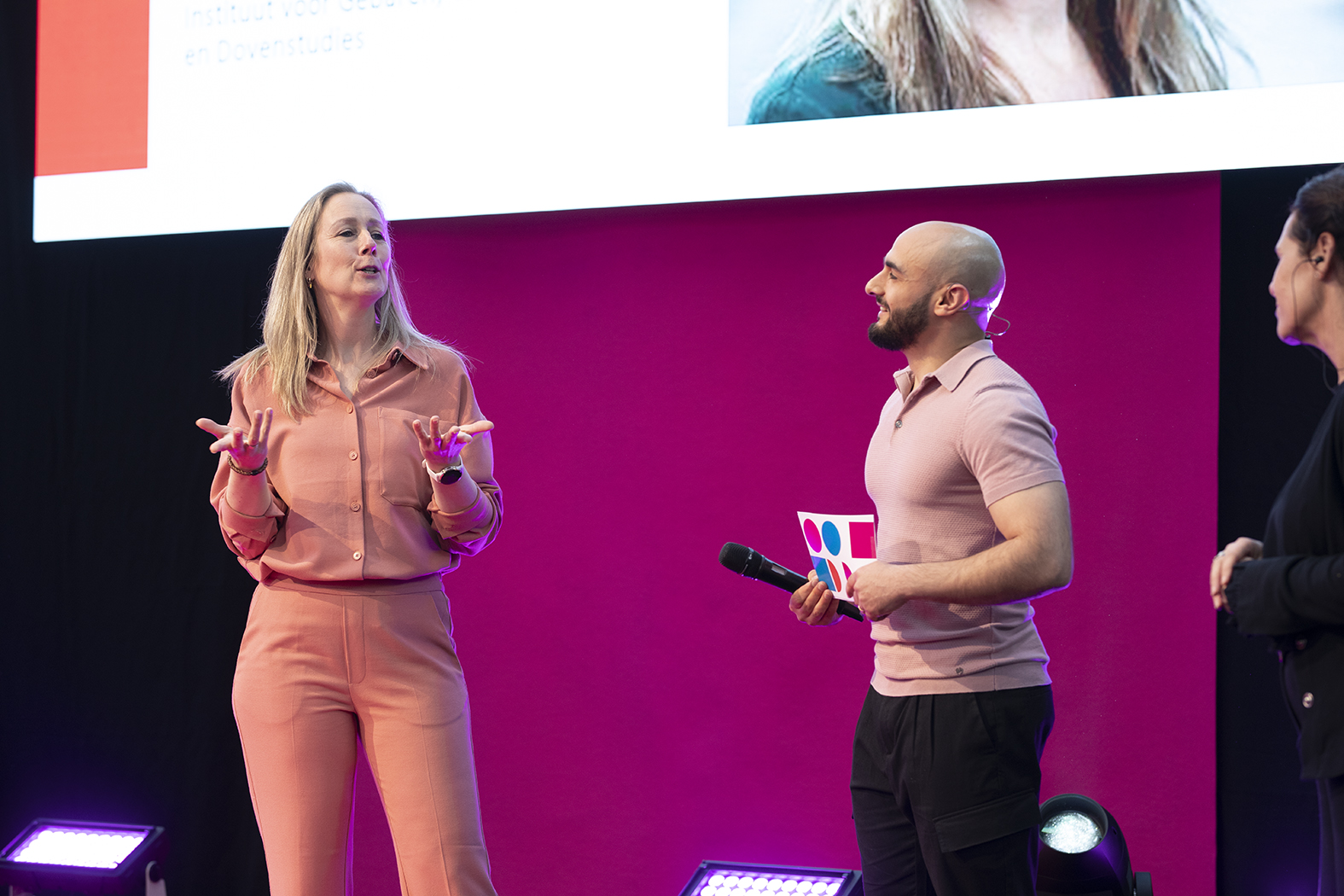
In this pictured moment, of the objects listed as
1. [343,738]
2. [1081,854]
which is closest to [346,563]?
[343,738]

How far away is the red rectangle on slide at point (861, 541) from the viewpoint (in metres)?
1.76

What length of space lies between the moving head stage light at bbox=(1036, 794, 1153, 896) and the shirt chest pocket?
138cm

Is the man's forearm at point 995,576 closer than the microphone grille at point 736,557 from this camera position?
Yes

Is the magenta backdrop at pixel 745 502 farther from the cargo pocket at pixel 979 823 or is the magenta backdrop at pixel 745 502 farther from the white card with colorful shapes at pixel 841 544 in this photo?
the cargo pocket at pixel 979 823

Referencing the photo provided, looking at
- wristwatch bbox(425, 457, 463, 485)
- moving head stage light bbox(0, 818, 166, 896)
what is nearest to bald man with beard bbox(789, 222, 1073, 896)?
wristwatch bbox(425, 457, 463, 485)

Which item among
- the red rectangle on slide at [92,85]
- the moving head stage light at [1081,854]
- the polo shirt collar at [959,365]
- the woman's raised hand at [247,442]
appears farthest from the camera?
the red rectangle on slide at [92,85]

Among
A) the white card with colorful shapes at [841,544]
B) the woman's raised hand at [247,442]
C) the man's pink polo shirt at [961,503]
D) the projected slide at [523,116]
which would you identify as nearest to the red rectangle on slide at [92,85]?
the projected slide at [523,116]

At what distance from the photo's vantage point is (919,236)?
179 centimetres

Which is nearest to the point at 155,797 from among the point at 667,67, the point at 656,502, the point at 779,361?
the point at 656,502

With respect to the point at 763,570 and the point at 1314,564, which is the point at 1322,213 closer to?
the point at 1314,564

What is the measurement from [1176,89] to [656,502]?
159cm

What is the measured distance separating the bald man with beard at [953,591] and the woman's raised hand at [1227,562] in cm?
22

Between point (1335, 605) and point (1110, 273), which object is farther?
point (1110, 273)

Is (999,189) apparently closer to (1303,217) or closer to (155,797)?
(1303,217)
